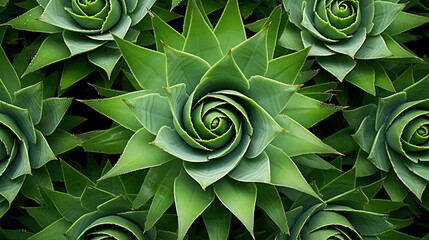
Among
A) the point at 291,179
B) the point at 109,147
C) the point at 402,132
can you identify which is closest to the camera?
the point at 291,179

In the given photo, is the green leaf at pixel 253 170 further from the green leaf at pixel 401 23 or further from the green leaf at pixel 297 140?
the green leaf at pixel 401 23

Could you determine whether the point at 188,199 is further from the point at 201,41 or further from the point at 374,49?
the point at 374,49

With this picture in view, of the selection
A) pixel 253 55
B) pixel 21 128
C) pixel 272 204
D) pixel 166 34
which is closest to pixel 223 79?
pixel 253 55

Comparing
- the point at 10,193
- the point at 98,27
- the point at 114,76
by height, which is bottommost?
the point at 10,193

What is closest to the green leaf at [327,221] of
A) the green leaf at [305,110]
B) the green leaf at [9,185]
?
the green leaf at [305,110]

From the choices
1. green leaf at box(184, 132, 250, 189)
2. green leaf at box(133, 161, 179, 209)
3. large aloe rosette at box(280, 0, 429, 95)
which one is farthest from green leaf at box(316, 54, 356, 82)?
green leaf at box(133, 161, 179, 209)

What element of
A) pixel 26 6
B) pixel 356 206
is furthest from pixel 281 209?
pixel 26 6

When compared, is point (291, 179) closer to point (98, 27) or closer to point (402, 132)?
point (402, 132)

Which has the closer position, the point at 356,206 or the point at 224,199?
the point at 224,199
